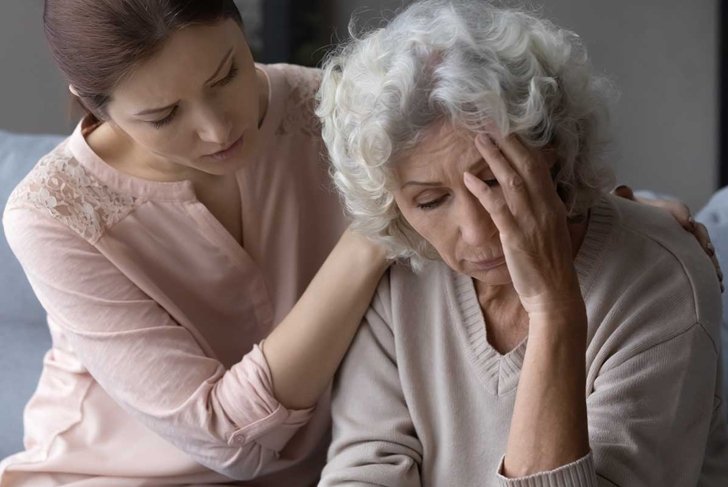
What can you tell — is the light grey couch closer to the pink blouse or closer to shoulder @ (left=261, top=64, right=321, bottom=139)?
the pink blouse

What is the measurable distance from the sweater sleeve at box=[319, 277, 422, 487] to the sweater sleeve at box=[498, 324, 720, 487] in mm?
268

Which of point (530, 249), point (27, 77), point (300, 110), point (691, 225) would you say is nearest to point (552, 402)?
point (530, 249)

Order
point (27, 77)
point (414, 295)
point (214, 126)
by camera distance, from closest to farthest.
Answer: point (214, 126), point (414, 295), point (27, 77)

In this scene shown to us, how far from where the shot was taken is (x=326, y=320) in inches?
75.0

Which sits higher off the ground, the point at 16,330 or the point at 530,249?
the point at 530,249

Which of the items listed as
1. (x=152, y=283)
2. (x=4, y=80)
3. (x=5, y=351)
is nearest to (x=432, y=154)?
(x=152, y=283)

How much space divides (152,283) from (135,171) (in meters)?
0.20

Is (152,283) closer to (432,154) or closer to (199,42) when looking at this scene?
(199,42)

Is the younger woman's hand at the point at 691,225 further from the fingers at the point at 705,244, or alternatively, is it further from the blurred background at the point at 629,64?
the blurred background at the point at 629,64

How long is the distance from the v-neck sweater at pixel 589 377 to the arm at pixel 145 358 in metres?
0.15

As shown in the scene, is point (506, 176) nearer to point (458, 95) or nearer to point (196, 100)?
point (458, 95)

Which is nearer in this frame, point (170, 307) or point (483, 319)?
point (483, 319)

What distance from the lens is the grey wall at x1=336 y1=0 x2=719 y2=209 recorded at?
12.5 ft

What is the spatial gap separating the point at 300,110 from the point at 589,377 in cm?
71
